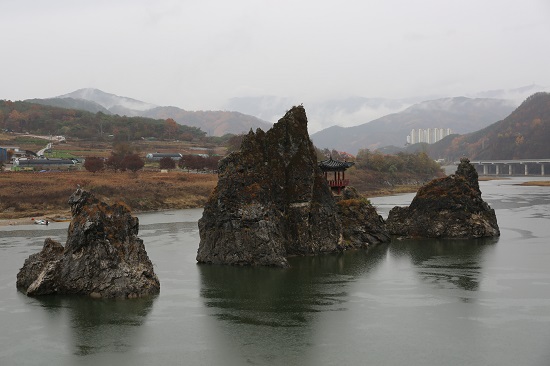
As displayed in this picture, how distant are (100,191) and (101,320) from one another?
79280 millimetres

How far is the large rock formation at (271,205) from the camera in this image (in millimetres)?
52656

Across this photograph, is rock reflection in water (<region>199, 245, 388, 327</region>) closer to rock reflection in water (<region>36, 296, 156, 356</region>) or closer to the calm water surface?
the calm water surface

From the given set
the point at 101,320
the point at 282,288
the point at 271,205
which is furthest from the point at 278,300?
the point at 271,205

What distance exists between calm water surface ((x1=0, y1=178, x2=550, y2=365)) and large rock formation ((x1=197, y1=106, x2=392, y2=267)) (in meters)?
1.88

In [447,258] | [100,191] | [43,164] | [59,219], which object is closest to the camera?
[447,258]

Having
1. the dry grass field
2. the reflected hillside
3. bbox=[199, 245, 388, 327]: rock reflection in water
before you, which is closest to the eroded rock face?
the reflected hillside

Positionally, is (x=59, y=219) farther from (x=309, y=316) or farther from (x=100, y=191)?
(x=309, y=316)

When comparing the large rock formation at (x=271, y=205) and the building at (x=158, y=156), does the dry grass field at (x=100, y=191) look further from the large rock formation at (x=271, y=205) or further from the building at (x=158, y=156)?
the large rock formation at (x=271, y=205)

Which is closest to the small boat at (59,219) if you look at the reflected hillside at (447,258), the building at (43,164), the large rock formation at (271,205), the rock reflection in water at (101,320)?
the large rock formation at (271,205)

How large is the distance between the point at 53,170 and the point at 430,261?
118m

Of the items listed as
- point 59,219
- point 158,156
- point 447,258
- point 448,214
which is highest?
point 158,156

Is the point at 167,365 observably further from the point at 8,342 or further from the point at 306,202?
the point at 306,202

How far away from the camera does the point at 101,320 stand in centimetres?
3622

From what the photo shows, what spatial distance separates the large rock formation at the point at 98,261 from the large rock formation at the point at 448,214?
1594 inches
